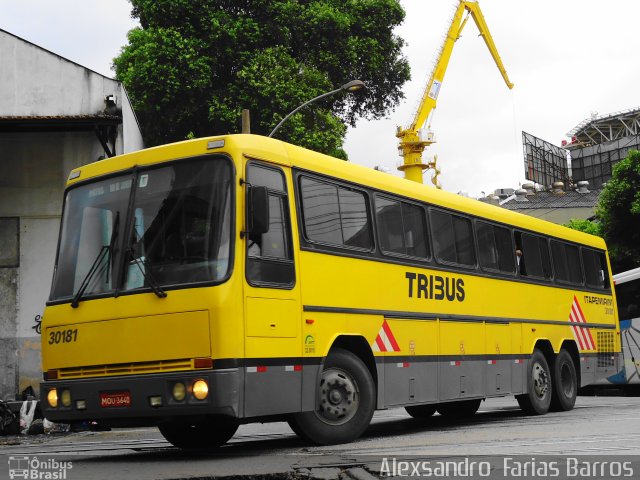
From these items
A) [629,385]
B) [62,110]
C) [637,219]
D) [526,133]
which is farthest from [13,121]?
[526,133]

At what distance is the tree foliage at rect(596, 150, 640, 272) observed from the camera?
1467 inches

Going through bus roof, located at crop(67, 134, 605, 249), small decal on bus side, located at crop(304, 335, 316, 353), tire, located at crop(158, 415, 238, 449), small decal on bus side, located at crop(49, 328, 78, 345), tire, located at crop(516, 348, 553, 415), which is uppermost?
bus roof, located at crop(67, 134, 605, 249)

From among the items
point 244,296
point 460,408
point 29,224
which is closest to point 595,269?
point 460,408

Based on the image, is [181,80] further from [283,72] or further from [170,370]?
[170,370]

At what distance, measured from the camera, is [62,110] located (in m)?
20.8

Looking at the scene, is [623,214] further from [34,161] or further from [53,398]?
[53,398]

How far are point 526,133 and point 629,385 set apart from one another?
49944mm

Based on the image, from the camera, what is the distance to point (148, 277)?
28.5 ft

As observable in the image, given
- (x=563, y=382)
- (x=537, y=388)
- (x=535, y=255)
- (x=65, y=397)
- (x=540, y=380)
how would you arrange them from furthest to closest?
(x=563, y=382), (x=535, y=255), (x=540, y=380), (x=537, y=388), (x=65, y=397)

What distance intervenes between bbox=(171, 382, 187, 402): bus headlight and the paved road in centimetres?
59

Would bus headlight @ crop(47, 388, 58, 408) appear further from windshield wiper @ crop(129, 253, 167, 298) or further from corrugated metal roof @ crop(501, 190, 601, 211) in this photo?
corrugated metal roof @ crop(501, 190, 601, 211)

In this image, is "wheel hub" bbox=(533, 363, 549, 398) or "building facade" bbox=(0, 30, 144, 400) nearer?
"wheel hub" bbox=(533, 363, 549, 398)

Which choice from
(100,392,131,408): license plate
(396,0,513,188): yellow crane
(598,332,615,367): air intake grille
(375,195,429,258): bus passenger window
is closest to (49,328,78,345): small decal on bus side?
(100,392,131,408): license plate

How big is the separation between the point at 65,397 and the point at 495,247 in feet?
23.5
